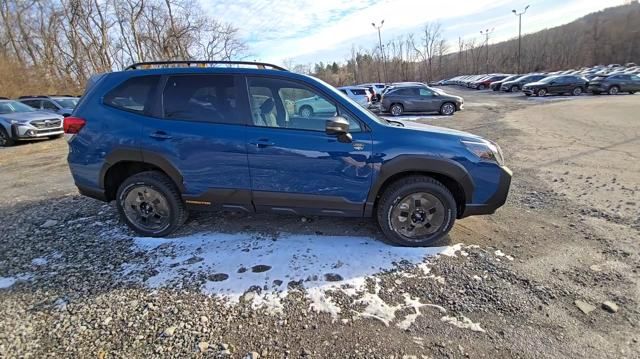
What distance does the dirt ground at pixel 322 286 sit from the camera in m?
2.32

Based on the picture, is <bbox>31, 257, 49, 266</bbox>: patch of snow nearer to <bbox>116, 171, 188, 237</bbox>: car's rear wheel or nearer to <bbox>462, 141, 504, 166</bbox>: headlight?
<bbox>116, 171, 188, 237</bbox>: car's rear wheel

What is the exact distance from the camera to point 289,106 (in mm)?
3480

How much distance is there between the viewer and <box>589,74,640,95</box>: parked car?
84.0 ft

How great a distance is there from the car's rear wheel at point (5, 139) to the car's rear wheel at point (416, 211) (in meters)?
14.3

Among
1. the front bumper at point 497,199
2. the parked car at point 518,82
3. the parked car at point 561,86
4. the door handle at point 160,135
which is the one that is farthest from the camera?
the parked car at point 518,82

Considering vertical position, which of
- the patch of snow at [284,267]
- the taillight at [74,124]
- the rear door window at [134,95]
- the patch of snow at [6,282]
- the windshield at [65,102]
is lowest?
the patch of snow at [284,267]

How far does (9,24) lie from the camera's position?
3281 cm

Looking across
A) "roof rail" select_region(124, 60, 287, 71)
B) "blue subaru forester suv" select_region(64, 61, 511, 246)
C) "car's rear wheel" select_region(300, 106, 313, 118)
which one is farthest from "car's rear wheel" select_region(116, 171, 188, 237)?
"car's rear wheel" select_region(300, 106, 313, 118)

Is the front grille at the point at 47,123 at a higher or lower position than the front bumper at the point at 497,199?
higher

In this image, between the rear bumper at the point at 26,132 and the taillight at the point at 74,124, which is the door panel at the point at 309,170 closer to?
the taillight at the point at 74,124

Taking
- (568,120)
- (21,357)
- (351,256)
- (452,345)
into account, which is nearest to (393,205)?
(351,256)

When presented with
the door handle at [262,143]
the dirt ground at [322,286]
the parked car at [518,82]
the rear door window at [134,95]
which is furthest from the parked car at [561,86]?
the rear door window at [134,95]

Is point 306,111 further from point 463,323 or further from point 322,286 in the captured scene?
point 463,323

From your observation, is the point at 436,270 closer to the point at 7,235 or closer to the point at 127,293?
the point at 127,293
